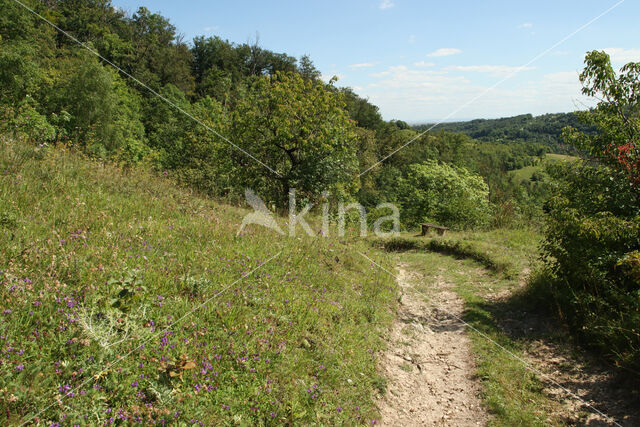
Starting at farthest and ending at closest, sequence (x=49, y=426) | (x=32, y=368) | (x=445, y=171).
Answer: (x=445, y=171) < (x=32, y=368) < (x=49, y=426)

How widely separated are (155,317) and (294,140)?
40.3 feet

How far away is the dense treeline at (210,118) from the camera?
1521 cm

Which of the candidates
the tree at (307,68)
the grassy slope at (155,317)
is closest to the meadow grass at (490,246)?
the grassy slope at (155,317)

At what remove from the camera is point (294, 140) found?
15.4 meters

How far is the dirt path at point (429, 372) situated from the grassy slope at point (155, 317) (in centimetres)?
36

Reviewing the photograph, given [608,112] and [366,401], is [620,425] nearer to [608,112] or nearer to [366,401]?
[366,401]

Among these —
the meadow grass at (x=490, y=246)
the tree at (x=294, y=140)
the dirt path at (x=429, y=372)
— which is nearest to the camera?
the dirt path at (x=429, y=372)

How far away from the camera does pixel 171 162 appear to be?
41156 mm

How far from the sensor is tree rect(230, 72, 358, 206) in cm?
1505

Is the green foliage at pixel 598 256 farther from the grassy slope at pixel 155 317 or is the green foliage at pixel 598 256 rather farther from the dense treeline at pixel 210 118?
the grassy slope at pixel 155 317

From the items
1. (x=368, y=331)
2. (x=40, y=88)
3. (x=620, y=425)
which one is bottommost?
(x=620, y=425)

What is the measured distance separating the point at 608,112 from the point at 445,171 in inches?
1052

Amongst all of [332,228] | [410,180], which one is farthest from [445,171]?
[332,228]

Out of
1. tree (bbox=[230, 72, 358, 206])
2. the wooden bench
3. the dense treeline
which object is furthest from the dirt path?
tree (bbox=[230, 72, 358, 206])
